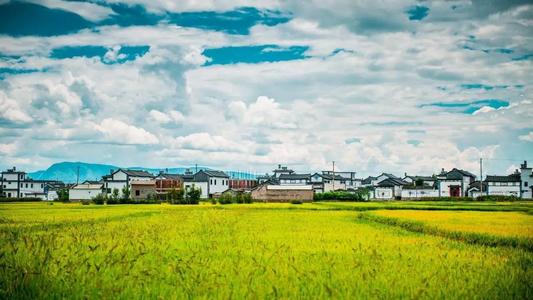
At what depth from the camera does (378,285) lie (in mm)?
7801

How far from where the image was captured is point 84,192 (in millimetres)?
78500

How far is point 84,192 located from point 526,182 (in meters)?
68.2

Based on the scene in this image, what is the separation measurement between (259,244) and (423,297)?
637 centimetres

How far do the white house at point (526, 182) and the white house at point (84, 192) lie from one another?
6549cm

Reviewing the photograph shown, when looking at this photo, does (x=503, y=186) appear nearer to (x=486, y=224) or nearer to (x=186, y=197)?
(x=186, y=197)

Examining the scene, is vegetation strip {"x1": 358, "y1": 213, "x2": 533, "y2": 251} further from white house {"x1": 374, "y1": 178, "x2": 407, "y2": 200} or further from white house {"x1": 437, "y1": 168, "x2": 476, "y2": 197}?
white house {"x1": 374, "y1": 178, "x2": 407, "y2": 200}

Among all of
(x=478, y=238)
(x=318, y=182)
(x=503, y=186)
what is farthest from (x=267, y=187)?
(x=478, y=238)

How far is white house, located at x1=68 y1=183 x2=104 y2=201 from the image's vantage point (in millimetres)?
77562

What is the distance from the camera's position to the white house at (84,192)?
3054 inches

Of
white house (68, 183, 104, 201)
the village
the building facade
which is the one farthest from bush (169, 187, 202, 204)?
white house (68, 183, 104, 201)

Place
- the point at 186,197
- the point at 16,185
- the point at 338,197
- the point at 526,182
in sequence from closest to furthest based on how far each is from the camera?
the point at 186,197, the point at 338,197, the point at 526,182, the point at 16,185

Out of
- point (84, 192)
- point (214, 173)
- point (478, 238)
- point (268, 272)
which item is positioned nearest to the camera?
point (268, 272)

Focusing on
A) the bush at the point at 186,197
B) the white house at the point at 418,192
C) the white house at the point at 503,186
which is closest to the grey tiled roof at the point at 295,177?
the white house at the point at 418,192

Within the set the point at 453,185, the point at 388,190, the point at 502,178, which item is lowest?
the point at 388,190
